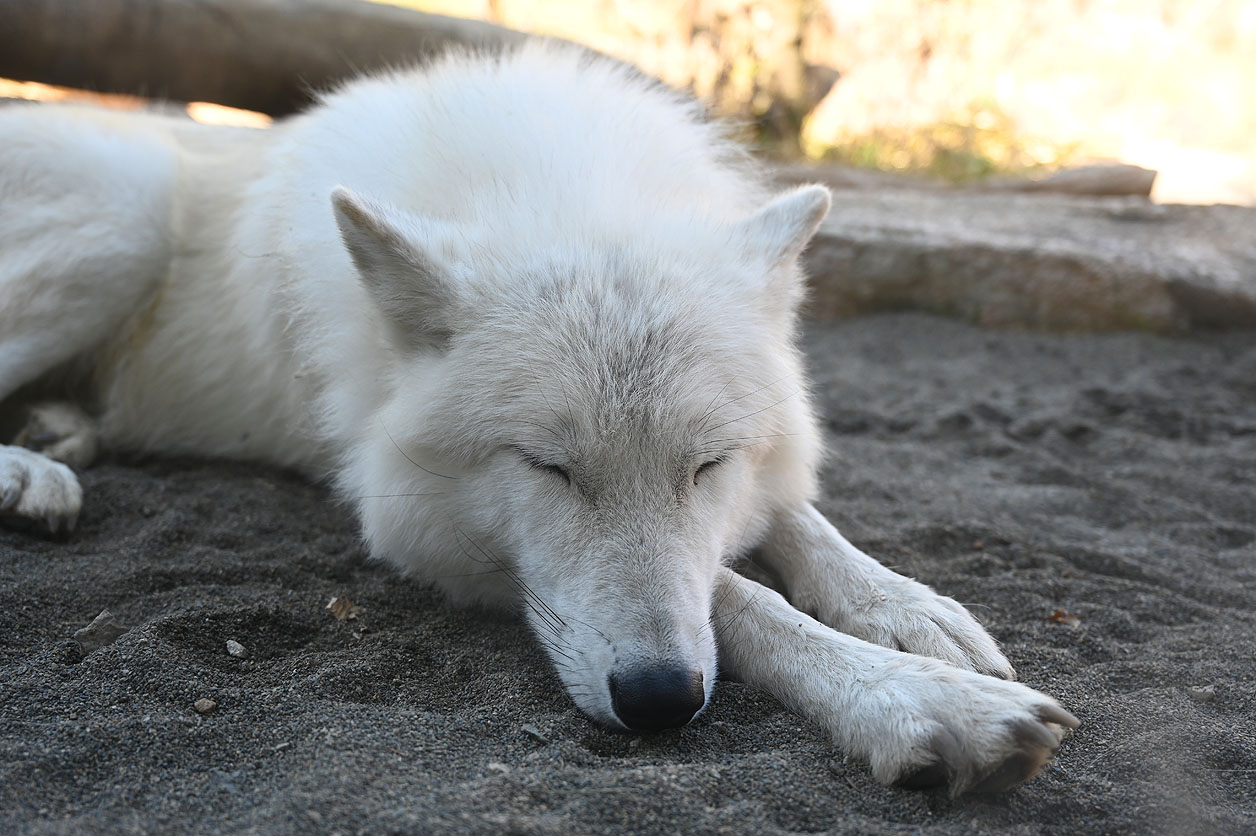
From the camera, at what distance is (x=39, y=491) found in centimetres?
278

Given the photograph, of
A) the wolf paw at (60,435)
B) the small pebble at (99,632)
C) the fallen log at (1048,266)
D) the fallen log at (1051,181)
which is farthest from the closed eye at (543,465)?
the fallen log at (1051,181)

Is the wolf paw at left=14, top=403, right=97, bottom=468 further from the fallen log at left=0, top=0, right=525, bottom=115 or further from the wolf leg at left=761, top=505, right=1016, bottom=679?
the fallen log at left=0, top=0, right=525, bottom=115

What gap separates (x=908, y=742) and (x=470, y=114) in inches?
81.1

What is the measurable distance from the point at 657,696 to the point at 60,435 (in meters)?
2.58

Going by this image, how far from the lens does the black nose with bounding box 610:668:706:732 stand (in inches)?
73.1

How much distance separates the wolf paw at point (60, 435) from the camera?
329 cm

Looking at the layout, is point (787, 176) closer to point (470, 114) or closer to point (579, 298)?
point (470, 114)

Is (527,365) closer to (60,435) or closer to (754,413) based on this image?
(754,413)

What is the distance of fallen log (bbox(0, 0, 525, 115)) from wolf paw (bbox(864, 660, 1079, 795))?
15.3 feet

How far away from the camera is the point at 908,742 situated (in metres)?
1.81

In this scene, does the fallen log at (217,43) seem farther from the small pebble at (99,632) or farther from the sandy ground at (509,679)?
the small pebble at (99,632)

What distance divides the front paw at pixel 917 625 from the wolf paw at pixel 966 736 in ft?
0.98

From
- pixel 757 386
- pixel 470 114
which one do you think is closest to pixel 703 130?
pixel 470 114

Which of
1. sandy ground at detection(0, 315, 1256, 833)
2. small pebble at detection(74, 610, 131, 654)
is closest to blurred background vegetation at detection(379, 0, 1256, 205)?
sandy ground at detection(0, 315, 1256, 833)
